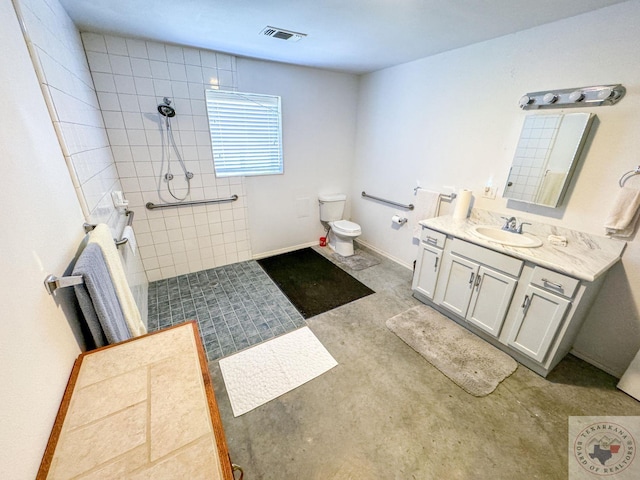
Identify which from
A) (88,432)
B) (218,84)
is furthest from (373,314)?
(218,84)

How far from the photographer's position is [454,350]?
2035 mm

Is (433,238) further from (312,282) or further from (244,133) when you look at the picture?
(244,133)

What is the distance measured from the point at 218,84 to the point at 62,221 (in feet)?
7.25

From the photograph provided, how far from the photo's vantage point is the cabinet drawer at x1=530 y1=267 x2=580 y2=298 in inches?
62.1

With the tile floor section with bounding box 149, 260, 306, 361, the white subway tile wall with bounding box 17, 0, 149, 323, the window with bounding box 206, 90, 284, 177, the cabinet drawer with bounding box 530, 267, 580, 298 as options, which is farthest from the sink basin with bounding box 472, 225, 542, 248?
the white subway tile wall with bounding box 17, 0, 149, 323

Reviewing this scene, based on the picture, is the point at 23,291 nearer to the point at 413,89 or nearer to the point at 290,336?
the point at 290,336

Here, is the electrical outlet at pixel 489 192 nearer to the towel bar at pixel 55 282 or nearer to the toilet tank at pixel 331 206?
the toilet tank at pixel 331 206

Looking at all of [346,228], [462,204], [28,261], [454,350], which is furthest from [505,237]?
[28,261]

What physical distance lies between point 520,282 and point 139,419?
227cm

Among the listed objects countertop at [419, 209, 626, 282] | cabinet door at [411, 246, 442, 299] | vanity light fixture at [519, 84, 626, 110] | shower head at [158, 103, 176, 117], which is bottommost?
cabinet door at [411, 246, 442, 299]

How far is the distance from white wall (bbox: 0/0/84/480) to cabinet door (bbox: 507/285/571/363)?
248 centimetres

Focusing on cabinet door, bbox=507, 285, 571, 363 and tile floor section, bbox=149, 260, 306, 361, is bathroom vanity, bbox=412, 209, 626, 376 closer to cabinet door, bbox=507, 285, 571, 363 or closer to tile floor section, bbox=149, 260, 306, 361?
cabinet door, bbox=507, 285, 571, 363

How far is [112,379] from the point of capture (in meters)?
0.91

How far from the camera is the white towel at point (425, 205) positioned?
2.74m
